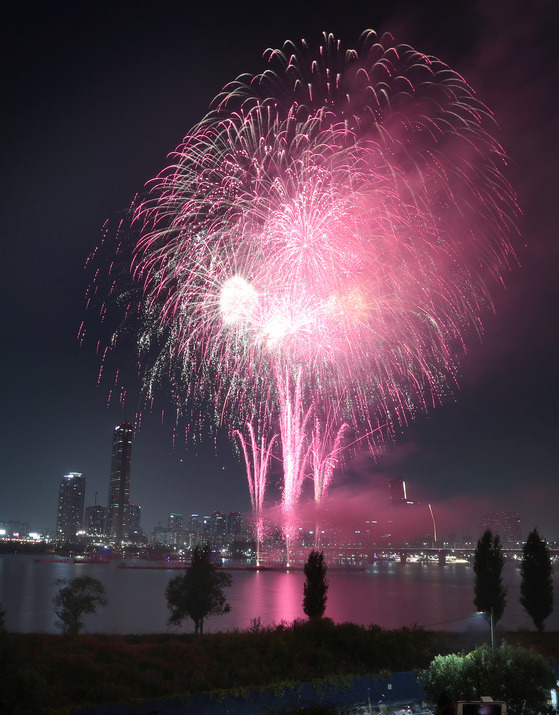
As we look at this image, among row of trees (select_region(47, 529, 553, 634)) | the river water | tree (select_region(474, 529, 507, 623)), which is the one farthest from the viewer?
the river water

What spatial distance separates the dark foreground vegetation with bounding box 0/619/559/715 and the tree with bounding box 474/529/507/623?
31.2 feet

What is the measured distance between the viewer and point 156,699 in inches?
390

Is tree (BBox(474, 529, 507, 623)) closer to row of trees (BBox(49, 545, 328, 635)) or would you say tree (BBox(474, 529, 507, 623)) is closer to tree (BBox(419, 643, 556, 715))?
row of trees (BBox(49, 545, 328, 635))

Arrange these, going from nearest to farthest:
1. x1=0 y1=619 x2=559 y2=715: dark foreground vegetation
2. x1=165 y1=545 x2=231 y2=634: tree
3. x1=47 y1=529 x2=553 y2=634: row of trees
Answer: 1. x1=0 y1=619 x2=559 y2=715: dark foreground vegetation
2. x1=47 y1=529 x2=553 y2=634: row of trees
3. x1=165 y1=545 x2=231 y2=634: tree

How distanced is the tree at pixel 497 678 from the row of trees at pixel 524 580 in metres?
15.5

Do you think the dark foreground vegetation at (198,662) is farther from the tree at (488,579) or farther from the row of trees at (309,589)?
the tree at (488,579)

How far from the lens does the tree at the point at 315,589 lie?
21.3 meters

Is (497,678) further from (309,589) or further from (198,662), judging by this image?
(309,589)

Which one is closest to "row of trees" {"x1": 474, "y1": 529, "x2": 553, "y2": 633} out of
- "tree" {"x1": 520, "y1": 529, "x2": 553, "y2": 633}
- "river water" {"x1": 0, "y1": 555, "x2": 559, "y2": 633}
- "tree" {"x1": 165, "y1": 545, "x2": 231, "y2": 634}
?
"tree" {"x1": 520, "y1": 529, "x2": 553, "y2": 633}

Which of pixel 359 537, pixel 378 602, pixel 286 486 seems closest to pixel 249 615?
pixel 286 486

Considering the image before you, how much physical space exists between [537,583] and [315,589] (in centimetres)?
1217

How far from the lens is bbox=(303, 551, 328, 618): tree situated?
69.9 ft

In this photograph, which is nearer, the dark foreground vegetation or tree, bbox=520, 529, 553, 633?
the dark foreground vegetation

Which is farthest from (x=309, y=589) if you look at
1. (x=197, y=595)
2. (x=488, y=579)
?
(x=488, y=579)
